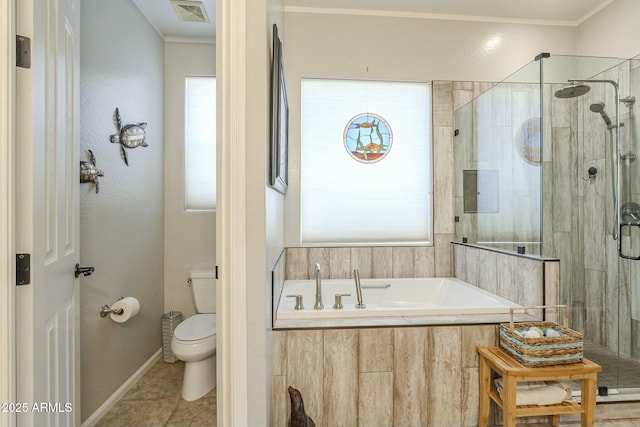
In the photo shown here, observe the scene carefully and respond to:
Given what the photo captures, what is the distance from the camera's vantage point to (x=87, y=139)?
6.10 ft

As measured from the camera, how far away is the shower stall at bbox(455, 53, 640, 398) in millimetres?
2076

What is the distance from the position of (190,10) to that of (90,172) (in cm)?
143

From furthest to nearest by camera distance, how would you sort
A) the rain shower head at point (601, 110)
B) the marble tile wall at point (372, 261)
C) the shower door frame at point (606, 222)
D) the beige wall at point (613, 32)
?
the marble tile wall at point (372, 261), the beige wall at point (613, 32), the rain shower head at point (601, 110), the shower door frame at point (606, 222)

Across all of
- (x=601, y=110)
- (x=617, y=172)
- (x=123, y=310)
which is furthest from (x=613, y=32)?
(x=123, y=310)

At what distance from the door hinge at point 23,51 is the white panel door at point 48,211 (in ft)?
0.04

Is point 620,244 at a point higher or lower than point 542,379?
higher

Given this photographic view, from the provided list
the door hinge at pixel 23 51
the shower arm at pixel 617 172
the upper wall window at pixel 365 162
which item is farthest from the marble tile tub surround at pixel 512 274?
the door hinge at pixel 23 51

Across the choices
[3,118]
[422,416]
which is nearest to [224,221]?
[3,118]

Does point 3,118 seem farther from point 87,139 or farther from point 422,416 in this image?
point 422,416

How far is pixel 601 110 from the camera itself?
2211mm

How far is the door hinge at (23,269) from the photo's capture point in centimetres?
99

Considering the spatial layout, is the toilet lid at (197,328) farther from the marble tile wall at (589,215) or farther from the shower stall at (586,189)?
the marble tile wall at (589,215)

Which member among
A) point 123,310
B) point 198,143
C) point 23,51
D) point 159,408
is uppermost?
point 198,143

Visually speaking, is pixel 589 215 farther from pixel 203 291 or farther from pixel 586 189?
pixel 203 291
